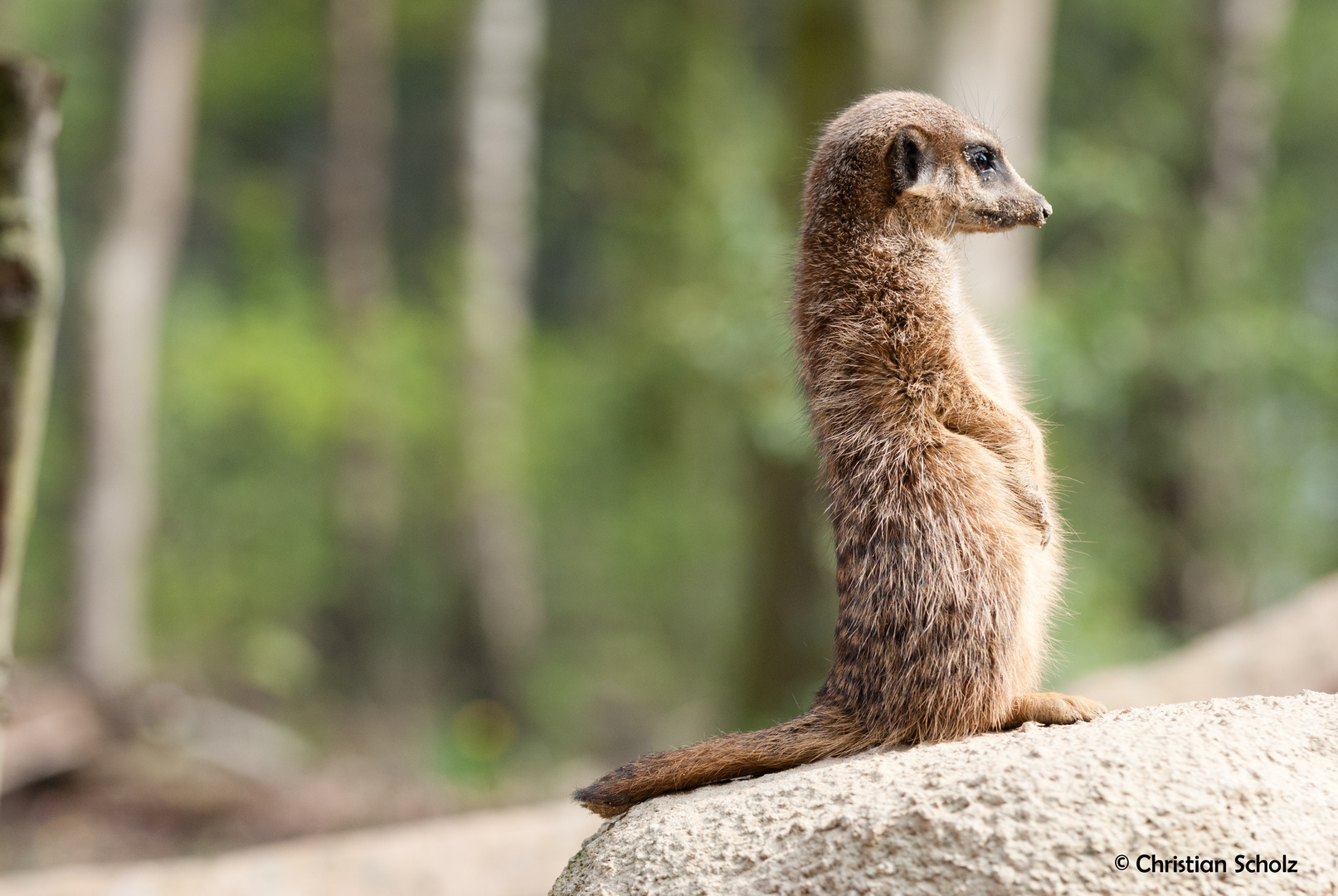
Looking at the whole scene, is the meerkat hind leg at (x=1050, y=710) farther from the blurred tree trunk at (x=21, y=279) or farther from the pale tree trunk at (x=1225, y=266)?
the pale tree trunk at (x=1225, y=266)

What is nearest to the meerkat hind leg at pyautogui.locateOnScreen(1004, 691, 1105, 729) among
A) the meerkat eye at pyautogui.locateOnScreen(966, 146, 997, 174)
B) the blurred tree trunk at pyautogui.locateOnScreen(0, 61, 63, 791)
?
the meerkat eye at pyautogui.locateOnScreen(966, 146, 997, 174)

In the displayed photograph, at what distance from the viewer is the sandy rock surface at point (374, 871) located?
17.1ft

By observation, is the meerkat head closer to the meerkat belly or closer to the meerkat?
the meerkat

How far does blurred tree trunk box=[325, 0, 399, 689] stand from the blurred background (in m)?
0.06

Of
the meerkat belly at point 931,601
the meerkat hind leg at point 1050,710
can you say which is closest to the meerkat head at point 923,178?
the meerkat belly at point 931,601

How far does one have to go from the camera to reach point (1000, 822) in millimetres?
2111

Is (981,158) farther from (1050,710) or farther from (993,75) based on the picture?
(993,75)

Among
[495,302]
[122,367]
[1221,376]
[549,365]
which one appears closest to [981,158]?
[122,367]

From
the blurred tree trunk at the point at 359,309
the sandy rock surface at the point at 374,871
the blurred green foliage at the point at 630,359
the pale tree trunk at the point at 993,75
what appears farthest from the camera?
the blurred tree trunk at the point at 359,309

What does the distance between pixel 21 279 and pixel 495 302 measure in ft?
26.1

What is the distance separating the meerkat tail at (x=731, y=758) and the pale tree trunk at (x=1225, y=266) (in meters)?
8.59

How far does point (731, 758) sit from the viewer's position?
2553 mm

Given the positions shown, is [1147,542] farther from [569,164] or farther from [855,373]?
[855,373]

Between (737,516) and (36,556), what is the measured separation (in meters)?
9.57
